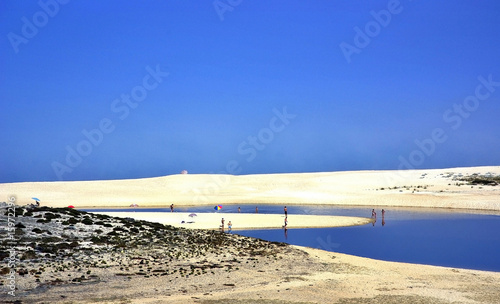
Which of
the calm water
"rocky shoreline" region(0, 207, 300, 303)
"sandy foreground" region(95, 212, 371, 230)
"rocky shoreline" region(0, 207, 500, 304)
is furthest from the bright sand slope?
"rocky shoreline" region(0, 207, 500, 304)

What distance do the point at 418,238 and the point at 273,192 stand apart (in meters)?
49.1

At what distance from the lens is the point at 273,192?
83.6 metres

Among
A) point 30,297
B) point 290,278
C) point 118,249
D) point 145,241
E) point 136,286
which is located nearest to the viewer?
point 30,297

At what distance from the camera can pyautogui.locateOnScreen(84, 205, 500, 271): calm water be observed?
27.7m

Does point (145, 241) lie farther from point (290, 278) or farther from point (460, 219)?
point (460, 219)

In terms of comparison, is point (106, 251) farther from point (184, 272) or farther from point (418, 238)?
point (418, 238)

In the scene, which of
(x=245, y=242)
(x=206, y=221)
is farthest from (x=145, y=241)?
(x=206, y=221)

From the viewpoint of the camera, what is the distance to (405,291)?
17797mm

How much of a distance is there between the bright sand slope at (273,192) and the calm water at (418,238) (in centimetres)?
1415

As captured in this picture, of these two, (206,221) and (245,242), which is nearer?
(245,242)

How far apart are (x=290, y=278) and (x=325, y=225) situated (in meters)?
23.2

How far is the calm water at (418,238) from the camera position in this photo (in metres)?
27.7

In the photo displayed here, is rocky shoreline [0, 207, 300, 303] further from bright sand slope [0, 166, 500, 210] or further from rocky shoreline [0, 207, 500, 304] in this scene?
bright sand slope [0, 166, 500, 210]

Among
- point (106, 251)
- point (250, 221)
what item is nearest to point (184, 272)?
point (106, 251)
